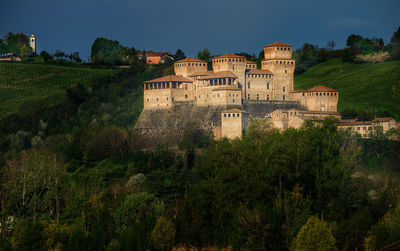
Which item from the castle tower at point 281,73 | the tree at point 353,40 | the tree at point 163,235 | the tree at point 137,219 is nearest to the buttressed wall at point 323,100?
the castle tower at point 281,73

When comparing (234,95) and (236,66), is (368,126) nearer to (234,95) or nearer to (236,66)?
(234,95)

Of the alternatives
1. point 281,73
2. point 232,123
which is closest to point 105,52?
point 281,73

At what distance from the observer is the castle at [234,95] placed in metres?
65.2

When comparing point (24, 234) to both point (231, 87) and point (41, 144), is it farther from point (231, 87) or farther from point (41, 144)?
point (41, 144)

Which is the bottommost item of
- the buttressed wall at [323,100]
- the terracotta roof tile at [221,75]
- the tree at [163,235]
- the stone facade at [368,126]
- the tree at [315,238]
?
the tree at [163,235]

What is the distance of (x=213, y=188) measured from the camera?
41.7 m

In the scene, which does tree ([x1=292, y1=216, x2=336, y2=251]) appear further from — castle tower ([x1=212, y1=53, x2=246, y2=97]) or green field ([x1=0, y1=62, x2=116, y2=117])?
green field ([x1=0, y1=62, x2=116, y2=117])

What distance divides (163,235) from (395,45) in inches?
3232

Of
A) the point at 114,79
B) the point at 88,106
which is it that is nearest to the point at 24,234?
the point at 88,106

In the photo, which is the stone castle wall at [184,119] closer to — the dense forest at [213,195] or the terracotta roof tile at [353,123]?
the dense forest at [213,195]

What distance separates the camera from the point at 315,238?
102ft

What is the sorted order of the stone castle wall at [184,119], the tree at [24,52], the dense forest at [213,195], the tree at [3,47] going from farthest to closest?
1. the tree at [3,47]
2. the tree at [24,52]
3. the stone castle wall at [184,119]
4. the dense forest at [213,195]

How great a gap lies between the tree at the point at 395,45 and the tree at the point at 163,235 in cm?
7256

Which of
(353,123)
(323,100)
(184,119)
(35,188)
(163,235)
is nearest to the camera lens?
(163,235)
